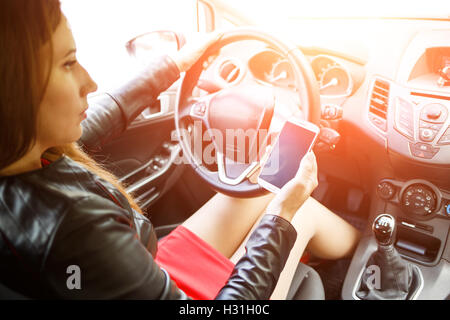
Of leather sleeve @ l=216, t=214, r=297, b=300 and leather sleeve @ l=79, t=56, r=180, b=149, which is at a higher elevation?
leather sleeve @ l=79, t=56, r=180, b=149

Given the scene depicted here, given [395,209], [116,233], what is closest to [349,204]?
[395,209]

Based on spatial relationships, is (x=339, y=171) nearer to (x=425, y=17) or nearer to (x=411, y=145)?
(x=411, y=145)

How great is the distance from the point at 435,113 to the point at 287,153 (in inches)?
18.4

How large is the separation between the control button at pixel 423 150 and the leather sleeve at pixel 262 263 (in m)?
0.55

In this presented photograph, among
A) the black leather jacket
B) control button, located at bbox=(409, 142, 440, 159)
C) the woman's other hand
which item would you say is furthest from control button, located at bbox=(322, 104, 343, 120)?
the black leather jacket

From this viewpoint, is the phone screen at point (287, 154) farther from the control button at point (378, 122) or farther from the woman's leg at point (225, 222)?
the control button at point (378, 122)

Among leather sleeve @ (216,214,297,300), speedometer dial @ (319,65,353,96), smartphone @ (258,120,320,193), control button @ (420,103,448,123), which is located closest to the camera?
leather sleeve @ (216,214,297,300)

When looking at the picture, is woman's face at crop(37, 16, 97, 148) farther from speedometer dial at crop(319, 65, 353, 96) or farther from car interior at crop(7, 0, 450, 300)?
speedometer dial at crop(319, 65, 353, 96)

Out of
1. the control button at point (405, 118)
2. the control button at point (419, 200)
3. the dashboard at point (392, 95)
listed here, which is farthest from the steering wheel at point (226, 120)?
the control button at point (419, 200)

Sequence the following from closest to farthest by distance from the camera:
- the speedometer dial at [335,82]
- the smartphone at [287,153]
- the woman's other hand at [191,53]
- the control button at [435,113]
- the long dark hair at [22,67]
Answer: the long dark hair at [22,67] → the smartphone at [287,153] → the control button at [435,113] → the woman's other hand at [191,53] → the speedometer dial at [335,82]

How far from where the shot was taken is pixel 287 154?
914 millimetres

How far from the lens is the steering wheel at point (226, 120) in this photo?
1052 mm

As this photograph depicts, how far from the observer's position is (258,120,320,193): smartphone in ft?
2.91

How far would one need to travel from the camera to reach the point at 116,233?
1.78 feet
